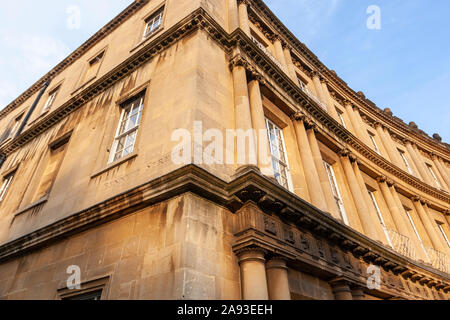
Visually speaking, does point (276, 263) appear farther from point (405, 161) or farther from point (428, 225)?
point (405, 161)

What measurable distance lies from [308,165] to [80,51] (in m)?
15.1

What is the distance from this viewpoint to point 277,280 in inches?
221

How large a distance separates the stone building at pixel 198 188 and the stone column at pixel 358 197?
6 centimetres

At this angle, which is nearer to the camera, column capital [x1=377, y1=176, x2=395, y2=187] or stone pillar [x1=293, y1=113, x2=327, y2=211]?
stone pillar [x1=293, y1=113, x2=327, y2=211]

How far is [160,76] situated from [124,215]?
478 cm

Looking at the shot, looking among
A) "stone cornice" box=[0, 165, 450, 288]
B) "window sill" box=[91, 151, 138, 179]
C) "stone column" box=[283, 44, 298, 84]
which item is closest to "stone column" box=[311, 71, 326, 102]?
"stone column" box=[283, 44, 298, 84]

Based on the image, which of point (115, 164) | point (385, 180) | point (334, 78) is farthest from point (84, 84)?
point (385, 180)

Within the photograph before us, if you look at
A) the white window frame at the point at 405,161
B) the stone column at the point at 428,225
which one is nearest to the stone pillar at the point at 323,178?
the stone column at the point at 428,225

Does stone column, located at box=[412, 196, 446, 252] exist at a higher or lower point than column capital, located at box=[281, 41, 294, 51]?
lower

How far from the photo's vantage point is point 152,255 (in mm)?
5133

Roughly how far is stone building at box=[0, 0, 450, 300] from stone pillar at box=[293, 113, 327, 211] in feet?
0.16

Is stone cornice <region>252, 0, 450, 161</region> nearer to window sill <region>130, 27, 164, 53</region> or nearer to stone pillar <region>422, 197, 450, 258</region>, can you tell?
window sill <region>130, 27, 164, 53</region>

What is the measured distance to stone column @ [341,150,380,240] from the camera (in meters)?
10.3
